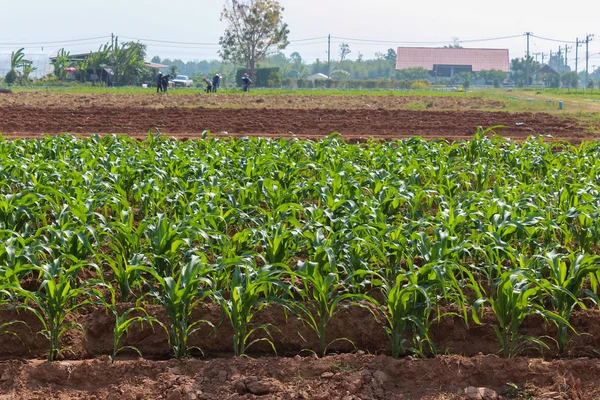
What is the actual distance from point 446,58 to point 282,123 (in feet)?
293

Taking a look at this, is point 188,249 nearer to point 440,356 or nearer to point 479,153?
point 440,356

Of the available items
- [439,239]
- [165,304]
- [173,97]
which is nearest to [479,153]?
[439,239]

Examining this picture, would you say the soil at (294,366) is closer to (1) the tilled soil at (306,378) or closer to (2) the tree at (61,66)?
(1) the tilled soil at (306,378)

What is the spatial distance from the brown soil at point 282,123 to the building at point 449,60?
80689mm

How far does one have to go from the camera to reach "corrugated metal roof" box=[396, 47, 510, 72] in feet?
345

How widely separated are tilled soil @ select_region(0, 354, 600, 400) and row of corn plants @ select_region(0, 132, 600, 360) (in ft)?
0.73

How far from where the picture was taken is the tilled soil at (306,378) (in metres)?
4.38

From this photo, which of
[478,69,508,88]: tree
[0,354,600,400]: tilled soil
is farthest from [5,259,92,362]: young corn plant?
[478,69,508,88]: tree

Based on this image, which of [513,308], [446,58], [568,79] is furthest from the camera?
[568,79]

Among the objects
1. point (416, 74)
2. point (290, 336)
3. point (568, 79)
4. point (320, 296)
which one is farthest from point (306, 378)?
point (568, 79)

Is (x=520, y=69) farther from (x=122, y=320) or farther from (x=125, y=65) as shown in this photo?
(x=122, y=320)

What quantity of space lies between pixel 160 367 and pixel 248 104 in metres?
27.7

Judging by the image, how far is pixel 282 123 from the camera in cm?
2061

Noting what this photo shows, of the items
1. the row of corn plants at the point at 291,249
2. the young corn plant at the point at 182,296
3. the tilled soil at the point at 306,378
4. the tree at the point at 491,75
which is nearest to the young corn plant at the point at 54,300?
the row of corn plants at the point at 291,249
